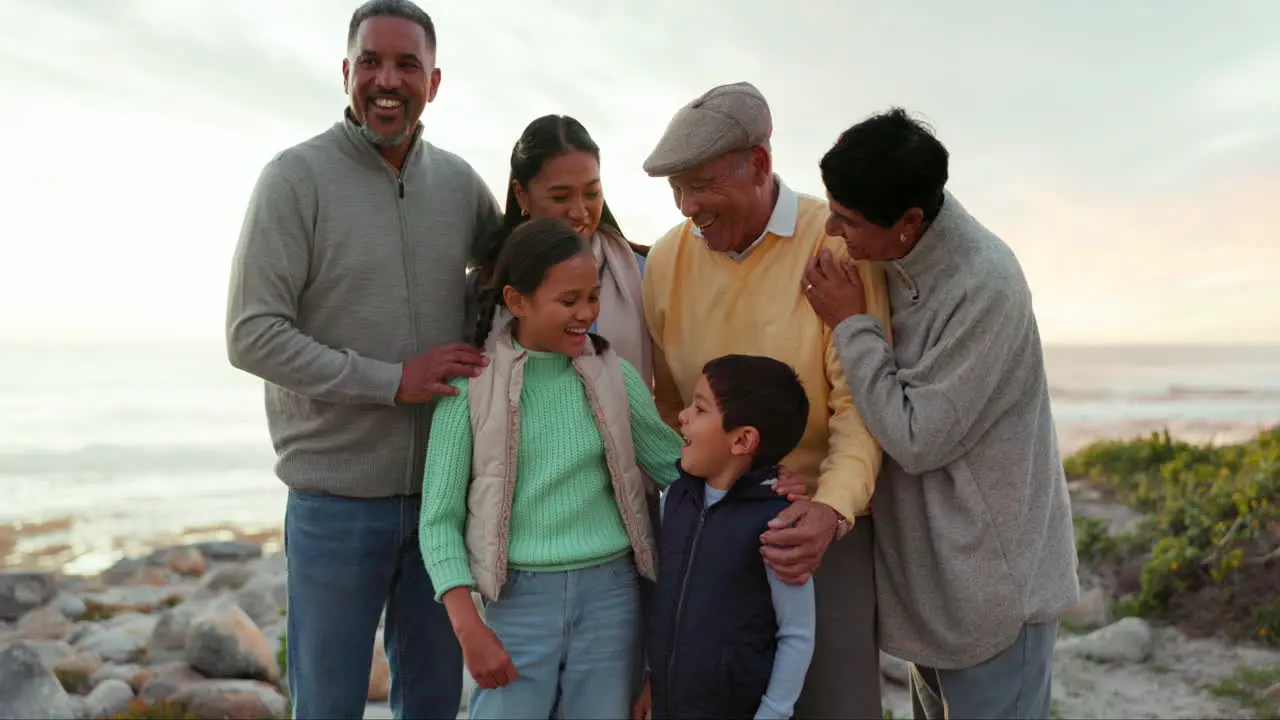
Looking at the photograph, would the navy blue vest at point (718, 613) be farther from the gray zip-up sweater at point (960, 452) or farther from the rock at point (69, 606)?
the rock at point (69, 606)

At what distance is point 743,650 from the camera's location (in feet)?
8.52

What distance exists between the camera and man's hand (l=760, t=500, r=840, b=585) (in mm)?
2568

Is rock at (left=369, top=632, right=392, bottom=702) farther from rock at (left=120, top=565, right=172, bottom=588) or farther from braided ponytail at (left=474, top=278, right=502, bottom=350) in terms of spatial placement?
rock at (left=120, top=565, right=172, bottom=588)

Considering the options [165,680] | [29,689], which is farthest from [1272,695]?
[29,689]

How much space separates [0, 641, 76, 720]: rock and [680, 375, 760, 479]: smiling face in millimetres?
4213

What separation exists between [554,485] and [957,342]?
3.53 ft

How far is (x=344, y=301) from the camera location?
3268mm

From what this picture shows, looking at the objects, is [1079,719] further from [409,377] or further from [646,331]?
[409,377]

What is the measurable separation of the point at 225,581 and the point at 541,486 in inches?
273

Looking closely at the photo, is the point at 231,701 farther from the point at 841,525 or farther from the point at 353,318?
the point at 841,525

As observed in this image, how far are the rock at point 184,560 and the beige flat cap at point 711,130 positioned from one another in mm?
7926

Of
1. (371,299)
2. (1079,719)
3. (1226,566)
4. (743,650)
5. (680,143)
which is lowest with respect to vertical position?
(1079,719)

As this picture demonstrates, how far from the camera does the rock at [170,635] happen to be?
650cm

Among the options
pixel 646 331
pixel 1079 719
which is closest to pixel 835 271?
pixel 646 331
